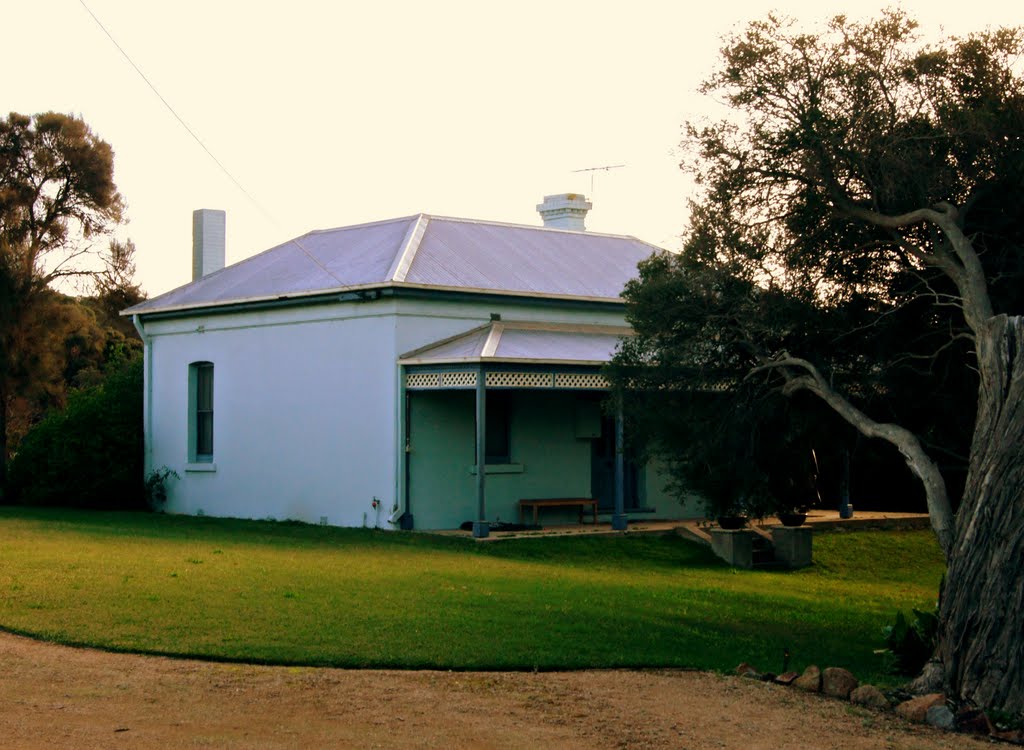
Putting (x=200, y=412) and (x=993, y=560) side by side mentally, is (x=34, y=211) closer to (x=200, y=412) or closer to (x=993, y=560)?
Result: (x=200, y=412)

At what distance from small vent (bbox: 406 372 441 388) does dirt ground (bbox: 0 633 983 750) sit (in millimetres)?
11518

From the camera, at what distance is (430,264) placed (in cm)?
2372

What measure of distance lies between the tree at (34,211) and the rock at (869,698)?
86.8 feet

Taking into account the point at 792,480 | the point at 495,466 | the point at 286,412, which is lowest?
the point at 792,480

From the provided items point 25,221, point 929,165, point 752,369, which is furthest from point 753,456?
point 25,221

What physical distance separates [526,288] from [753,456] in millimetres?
10140

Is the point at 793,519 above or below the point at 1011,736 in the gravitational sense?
above

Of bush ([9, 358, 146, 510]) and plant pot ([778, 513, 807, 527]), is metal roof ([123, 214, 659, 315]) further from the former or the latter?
plant pot ([778, 513, 807, 527])

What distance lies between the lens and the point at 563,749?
322 inches

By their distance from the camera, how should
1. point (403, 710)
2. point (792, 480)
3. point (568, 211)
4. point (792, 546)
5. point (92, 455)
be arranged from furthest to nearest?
1. point (568, 211)
2. point (92, 455)
3. point (792, 546)
4. point (792, 480)
5. point (403, 710)

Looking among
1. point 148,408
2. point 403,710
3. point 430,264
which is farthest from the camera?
point 148,408

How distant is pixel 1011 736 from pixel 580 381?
43.3 feet

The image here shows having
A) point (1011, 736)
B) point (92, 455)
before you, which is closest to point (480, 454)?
point (92, 455)

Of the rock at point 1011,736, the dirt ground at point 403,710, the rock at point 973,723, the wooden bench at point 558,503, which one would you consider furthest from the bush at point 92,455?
the rock at point 1011,736
